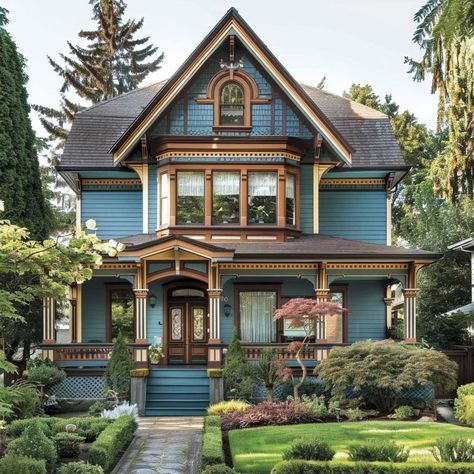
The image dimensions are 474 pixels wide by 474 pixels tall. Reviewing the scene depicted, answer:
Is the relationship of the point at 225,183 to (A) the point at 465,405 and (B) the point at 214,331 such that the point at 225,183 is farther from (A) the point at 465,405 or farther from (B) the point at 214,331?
(A) the point at 465,405

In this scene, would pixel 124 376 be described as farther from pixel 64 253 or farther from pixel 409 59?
pixel 409 59

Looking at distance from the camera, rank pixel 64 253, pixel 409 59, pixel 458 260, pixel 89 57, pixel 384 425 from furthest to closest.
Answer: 1. pixel 89 57
2. pixel 458 260
3. pixel 409 59
4. pixel 384 425
5. pixel 64 253

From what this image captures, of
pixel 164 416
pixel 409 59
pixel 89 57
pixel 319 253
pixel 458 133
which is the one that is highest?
pixel 89 57

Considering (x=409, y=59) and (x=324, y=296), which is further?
(x=409, y=59)

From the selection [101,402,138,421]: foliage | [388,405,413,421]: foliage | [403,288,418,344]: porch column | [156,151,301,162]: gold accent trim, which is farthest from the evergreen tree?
[388,405,413,421]: foliage

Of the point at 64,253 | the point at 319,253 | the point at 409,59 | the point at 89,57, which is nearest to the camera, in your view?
the point at 64,253

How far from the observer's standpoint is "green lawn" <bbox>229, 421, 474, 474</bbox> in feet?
47.7

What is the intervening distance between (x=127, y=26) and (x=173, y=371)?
101 ft

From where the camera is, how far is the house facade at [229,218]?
78.6 ft

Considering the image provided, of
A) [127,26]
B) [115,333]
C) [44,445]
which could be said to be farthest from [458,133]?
[127,26]

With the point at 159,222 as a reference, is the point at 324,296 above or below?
below

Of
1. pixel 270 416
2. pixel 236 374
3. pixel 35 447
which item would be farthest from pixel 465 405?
pixel 35 447

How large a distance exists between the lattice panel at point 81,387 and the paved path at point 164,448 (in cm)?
235

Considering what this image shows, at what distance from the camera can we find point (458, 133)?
30938 mm
